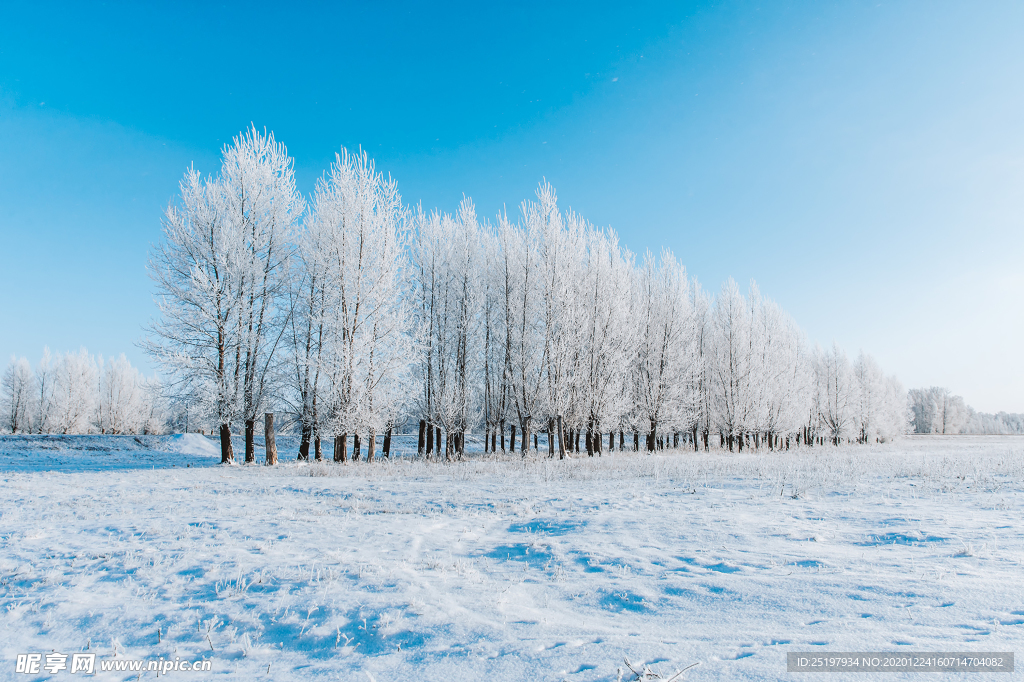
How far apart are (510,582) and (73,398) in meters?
68.5

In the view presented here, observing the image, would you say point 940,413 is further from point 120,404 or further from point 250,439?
point 120,404

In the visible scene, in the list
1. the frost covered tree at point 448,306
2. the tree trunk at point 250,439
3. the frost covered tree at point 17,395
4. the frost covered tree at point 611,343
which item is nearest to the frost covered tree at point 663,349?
the frost covered tree at point 611,343

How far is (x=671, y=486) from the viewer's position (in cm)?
1012

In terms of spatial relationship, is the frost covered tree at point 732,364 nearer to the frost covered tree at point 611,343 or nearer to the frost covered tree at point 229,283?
the frost covered tree at point 611,343

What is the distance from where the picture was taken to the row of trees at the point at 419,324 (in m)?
17.4

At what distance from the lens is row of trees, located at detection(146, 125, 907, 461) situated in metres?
17.4

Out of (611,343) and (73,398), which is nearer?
(611,343)

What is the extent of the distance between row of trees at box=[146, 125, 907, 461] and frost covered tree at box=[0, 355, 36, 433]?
60.5 meters

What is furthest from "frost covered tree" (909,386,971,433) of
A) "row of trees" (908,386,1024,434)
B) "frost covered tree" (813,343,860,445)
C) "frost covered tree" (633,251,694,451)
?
"frost covered tree" (633,251,694,451)

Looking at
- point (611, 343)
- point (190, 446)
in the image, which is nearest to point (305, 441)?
point (611, 343)

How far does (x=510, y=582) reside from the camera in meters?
4.40

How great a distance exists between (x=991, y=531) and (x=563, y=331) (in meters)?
15.8

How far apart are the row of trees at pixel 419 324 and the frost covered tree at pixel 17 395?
6051 centimetres

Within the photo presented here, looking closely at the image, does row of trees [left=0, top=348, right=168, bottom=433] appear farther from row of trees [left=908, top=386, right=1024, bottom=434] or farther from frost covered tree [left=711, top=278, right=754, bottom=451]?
row of trees [left=908, top=386, right=1024, bottom=434]
